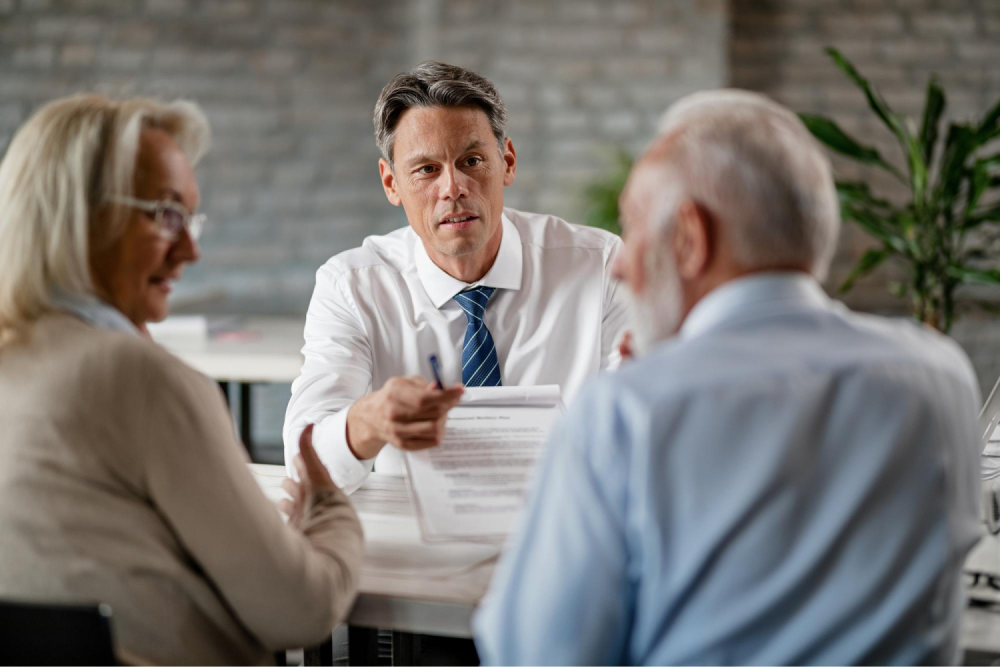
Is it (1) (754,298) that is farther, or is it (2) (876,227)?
(2) (876,227)

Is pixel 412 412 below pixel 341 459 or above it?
above

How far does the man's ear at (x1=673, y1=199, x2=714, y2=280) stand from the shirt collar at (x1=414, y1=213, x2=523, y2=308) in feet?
3.51

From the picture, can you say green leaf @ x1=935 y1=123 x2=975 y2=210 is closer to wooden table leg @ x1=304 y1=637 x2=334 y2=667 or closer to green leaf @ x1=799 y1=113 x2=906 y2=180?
green leaf @ x1=799 y1=113 x2=906 y2=180

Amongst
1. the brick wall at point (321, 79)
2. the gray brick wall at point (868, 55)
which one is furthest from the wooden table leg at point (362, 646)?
the gray brick wall at point (868, 55)

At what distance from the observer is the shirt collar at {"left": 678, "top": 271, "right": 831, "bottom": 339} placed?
836 mm

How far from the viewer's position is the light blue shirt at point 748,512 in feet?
2.52

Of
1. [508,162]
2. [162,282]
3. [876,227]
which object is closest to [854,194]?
[876,227]

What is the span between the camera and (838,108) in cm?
427

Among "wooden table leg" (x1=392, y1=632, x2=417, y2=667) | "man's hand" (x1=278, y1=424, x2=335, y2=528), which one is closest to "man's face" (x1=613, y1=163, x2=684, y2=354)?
"man's hand" (x1=278, y1=424, x2=335, y2=528)

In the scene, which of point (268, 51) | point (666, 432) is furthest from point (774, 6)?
point (666, 432)

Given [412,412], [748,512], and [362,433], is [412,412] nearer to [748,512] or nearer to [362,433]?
[362,433]

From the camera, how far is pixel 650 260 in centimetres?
90

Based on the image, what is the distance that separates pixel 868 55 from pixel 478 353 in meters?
3.29

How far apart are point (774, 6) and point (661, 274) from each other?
3850mm
